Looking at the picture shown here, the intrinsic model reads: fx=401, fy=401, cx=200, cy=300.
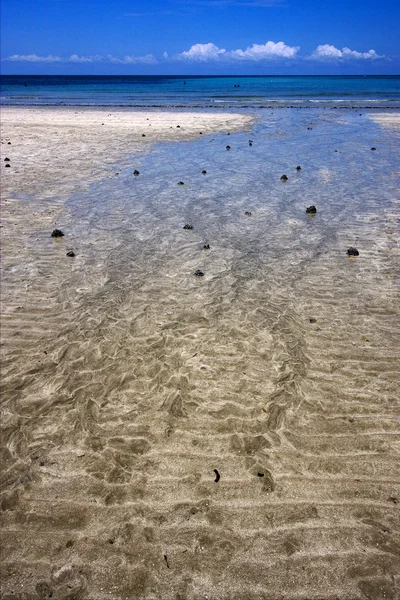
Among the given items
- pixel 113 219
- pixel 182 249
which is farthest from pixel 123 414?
pixel 113 219

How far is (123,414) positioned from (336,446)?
9.58 ft

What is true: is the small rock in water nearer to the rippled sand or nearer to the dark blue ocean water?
the rippled sand

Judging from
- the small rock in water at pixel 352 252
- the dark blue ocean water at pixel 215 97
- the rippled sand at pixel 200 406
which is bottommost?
the rippled sand at pixel 200 406

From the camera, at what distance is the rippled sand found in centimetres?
398

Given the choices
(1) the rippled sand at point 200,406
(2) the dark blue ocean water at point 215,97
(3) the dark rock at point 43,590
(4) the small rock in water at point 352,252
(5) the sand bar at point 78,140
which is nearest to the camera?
(3) the dark rock at point 43,590

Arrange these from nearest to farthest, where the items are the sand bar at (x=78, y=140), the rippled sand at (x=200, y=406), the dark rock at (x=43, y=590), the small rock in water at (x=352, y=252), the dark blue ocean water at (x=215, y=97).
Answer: the dark rock at (x=43, y=590)
the rippled sand at (x=200, y=406)
the small rock in water at (x=352, y=252)
the sand bar at (x=78, y=140)
the dark blue ocean water at (x=215, y=97)

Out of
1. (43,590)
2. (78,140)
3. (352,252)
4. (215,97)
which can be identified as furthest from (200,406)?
(215,97)

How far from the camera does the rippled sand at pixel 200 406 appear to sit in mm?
3980

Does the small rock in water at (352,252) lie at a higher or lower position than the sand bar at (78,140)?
lower

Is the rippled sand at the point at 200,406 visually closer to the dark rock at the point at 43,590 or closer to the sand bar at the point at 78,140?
the dark rock at the point at 43,590

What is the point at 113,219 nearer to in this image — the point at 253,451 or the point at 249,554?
the point at 253,451

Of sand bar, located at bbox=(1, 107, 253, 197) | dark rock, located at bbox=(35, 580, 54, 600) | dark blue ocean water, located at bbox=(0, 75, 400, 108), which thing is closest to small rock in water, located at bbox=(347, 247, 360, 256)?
dark rock, located at bbox=(35, 580, 54, 600)

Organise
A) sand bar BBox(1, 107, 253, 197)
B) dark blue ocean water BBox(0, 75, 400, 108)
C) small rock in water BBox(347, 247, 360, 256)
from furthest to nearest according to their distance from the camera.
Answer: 1. dark blue ocean water BBox(0, 75, 400, 108)
2. sand bar BBox(1, 107, 253, 197)
3. small rock in water BBox(347, 247, 360, 256)

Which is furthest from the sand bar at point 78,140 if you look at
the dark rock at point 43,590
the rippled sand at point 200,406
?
the dark rock at point 43,590
